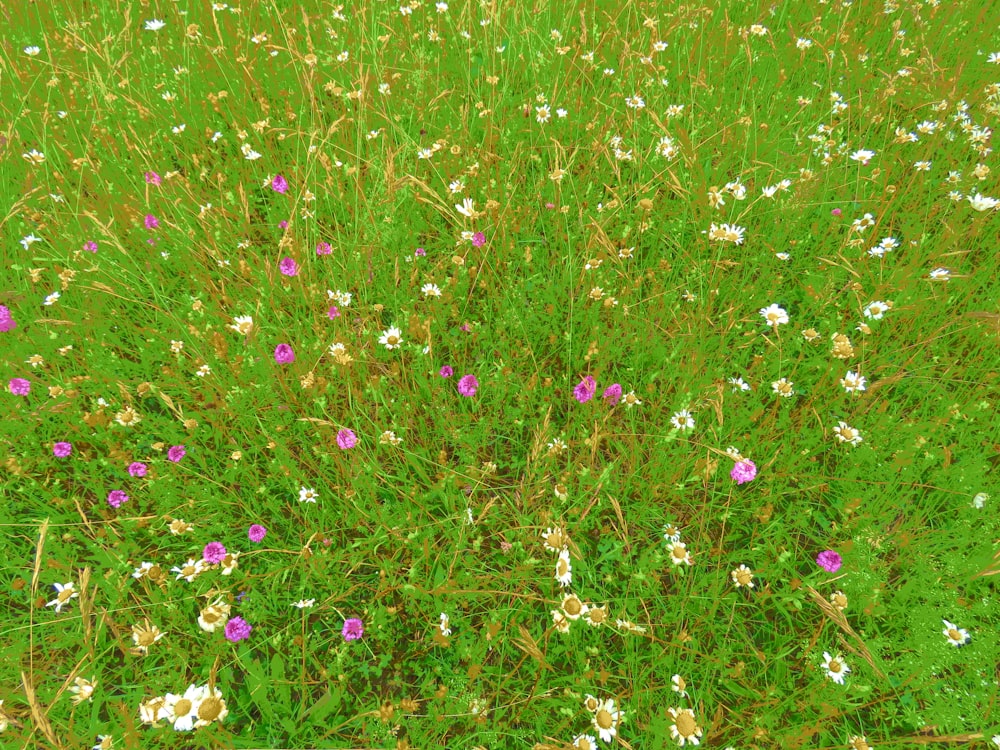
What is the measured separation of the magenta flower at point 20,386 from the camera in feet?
6.21

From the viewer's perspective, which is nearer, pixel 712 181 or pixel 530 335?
pixel 530 335

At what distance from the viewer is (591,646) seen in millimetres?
1518

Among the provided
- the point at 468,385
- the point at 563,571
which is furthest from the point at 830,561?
the point at 468,385

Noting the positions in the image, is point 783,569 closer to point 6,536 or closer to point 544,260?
point 544,260

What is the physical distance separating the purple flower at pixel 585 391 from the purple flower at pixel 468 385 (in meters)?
0.40

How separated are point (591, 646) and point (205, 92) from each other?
3758mm

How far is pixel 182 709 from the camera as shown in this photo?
4.33 feet

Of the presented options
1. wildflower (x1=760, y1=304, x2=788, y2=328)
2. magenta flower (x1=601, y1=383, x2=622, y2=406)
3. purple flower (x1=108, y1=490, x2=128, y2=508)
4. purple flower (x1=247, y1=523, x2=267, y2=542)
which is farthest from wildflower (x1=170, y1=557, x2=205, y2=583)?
wildflower (x1=760, y1=304, x2=788, y2=328)

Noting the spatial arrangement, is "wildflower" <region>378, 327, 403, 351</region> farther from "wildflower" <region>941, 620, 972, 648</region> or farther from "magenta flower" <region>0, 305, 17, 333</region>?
"wildflower" <region>941, 620, 972, 648</region>

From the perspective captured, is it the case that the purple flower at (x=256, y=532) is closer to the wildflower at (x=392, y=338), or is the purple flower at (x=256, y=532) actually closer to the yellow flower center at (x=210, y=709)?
the yellow flower center at (x=210, y=709)

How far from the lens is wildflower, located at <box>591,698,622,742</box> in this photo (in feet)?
4.40

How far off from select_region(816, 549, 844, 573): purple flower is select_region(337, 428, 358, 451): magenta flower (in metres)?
1.62

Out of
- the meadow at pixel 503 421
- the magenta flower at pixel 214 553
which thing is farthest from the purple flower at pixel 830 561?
the magenta flower at pixel 214 553

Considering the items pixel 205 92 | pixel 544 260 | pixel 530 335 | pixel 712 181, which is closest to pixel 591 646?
pixel 530 335
